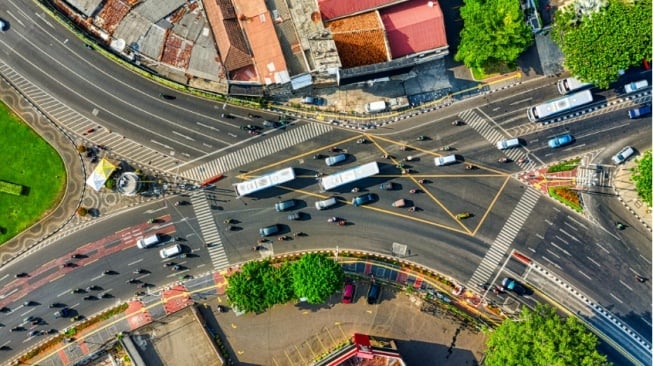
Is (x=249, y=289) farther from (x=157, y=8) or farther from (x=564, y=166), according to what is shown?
(x=564, y=166)

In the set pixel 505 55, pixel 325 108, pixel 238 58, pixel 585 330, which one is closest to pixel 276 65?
pixel 238 58

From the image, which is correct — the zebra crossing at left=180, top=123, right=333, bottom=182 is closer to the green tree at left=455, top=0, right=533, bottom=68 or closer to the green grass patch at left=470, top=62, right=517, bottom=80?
the green tree at left=455, top=0, right=533, bottom=68

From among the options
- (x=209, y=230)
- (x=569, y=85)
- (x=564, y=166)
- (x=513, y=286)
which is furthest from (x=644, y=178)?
(x=209, y=230)

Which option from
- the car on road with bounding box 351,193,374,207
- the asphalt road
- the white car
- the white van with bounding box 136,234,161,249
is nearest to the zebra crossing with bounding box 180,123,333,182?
the asphalt road

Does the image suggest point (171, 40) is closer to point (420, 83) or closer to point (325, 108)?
point (325, 108)

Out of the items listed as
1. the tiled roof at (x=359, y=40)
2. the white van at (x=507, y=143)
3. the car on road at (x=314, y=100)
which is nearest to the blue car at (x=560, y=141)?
the white van at (x=507, y=143)

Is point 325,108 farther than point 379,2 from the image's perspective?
Yes
